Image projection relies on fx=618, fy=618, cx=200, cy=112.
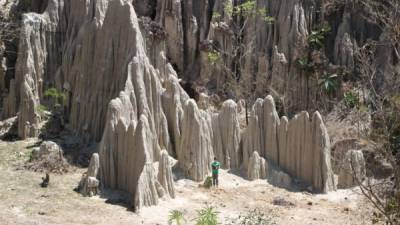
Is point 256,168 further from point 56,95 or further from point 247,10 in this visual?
point 247,10

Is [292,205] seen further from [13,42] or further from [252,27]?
[13,42]

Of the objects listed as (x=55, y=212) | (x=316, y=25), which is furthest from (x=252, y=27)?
(x=55, y=212)

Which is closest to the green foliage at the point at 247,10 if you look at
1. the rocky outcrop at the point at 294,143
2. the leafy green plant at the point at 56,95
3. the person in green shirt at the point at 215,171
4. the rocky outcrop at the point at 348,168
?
the rocky outcrop at the point at 294,143

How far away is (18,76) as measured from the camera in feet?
94.5

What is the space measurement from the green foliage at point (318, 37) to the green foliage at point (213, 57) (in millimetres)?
5229

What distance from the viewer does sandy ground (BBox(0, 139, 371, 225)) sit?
2064cm

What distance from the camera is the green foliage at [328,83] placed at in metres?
33.6

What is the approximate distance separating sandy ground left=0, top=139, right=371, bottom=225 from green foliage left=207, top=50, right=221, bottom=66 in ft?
31.3

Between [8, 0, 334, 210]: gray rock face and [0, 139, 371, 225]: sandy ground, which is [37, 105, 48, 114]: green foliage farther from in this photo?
[0, 139, 371, 225]: sandy ground

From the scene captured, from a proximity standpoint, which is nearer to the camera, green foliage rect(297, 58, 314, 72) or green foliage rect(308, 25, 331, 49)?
green foliage rect(297, 58, 314, 72)

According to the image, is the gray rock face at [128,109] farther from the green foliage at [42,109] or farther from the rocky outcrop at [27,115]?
the green foliage at [42,109]

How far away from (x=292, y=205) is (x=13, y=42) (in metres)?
16.9

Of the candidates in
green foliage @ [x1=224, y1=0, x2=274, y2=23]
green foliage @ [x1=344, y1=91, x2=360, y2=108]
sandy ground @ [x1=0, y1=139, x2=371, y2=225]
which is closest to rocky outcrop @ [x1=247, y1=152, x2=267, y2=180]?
sandy ground @ [x1=0, y1=139, x2=371, y2=225]

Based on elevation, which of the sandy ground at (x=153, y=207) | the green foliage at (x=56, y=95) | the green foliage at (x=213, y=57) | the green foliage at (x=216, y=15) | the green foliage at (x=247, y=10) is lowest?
the sandy ground at (x=153, y=207)
